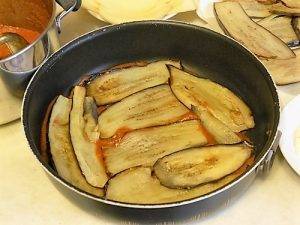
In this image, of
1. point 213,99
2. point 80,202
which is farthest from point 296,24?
point 80,202

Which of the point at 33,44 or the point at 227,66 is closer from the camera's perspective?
the point at 33,44

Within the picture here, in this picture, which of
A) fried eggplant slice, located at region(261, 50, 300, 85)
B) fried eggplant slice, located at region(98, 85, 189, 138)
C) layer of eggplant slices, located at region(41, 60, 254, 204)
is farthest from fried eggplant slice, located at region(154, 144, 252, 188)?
fried eggplant slice, located at region(261, 50, 300, 85)

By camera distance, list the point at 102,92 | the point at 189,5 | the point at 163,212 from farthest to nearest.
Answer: the point at 189,5
the point at 102,92
the point at 163,212

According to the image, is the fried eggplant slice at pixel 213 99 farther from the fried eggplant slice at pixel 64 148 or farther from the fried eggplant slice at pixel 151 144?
the fried eggplant slice at pixel 64 148

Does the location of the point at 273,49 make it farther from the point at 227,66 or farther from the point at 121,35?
the point at 121,35

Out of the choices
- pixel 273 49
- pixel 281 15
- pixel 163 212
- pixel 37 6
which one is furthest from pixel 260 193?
pixel 37 6

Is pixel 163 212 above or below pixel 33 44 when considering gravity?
below
